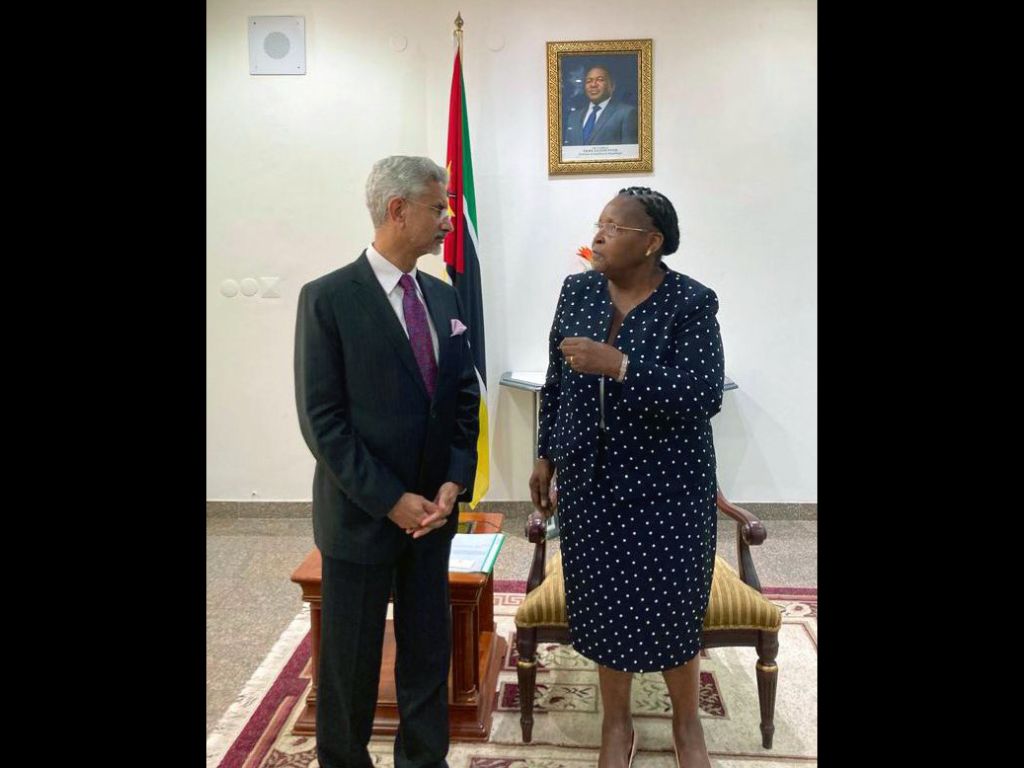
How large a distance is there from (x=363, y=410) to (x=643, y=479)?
0.67 m

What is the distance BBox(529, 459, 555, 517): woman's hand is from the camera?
194cm

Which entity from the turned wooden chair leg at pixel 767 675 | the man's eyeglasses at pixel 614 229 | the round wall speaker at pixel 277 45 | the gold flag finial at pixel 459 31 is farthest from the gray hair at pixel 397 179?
the round wall speaker at pixel 277 45

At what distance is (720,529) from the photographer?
4.23 m

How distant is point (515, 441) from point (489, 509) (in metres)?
0.42

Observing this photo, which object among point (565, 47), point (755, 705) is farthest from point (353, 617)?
point (565, 47)

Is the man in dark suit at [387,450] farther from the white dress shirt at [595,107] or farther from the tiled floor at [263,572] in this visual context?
the white dress shirt at [595,107]

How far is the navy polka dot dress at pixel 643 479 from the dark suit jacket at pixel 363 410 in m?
0.35

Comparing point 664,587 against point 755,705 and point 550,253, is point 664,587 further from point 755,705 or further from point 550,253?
point 550,253

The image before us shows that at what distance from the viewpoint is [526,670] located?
2160 mm

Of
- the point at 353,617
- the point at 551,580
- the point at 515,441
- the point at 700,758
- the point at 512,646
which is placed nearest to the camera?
the point at 353,617

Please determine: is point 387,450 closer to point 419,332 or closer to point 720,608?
point 419,332

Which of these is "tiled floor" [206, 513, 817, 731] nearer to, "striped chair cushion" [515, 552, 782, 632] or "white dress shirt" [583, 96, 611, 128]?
"striped chair cushion" [515, 552, 782, 632]

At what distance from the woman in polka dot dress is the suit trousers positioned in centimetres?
37

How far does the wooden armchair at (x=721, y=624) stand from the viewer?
2119 mm
